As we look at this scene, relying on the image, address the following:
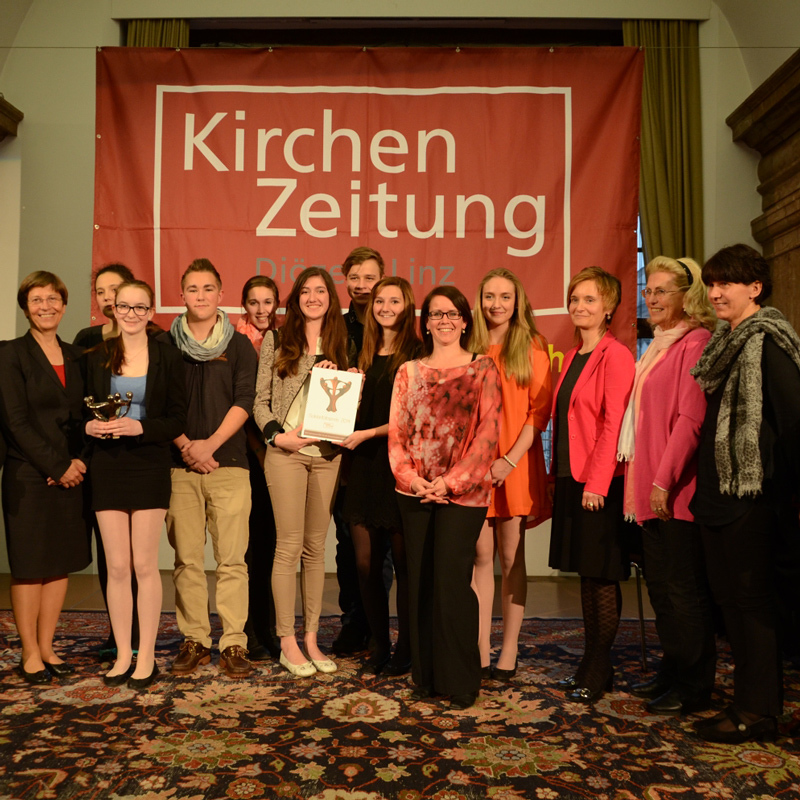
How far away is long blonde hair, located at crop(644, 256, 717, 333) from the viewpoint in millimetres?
2811

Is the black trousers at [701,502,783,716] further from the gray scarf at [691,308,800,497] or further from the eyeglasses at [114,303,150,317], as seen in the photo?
the eyeglasses at [114,303,150,317]

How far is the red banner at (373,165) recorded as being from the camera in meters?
4.91

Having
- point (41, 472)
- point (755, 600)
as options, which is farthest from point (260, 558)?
point (755, 600)

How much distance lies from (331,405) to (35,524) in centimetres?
126

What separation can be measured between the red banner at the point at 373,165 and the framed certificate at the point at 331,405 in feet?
7.08

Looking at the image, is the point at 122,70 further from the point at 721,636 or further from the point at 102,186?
the point at 721,636

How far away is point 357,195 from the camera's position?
505cm

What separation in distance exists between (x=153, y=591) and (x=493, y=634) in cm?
175

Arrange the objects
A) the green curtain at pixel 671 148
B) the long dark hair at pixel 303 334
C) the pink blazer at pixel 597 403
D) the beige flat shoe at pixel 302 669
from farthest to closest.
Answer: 1. the green curtain at pixel 671 148
2. the long dark hair at pixel 303 334
3. the beige flat shoe at pixel 302 669
4. the pink blazer at pixel 597 403

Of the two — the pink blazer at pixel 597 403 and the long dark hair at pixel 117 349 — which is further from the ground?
the long dark hair at pixel 117 349

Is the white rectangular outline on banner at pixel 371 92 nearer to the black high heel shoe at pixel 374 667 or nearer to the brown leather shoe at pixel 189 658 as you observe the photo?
the brown leather shoe at pixel 189 658

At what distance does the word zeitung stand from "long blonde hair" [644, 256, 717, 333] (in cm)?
211

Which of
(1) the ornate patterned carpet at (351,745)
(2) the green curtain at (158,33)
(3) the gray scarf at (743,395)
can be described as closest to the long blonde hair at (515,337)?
(3) the gray scarf at (743,395)

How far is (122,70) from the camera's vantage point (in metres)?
4.91
